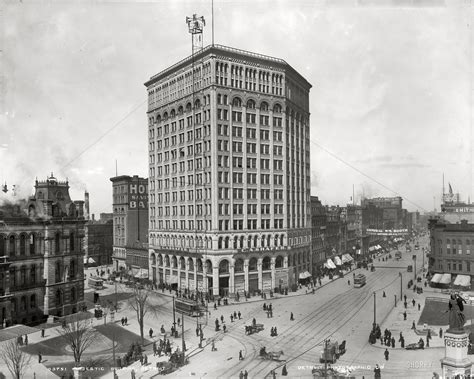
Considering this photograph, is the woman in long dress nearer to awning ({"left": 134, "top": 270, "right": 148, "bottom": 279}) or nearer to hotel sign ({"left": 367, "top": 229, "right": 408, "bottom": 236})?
awning ({"left": 134, "top": 270, "right": 148, "bottom": 279})

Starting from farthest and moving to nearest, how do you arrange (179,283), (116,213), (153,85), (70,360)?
(116,213) < (153,85) < (179,283) < (70,360)

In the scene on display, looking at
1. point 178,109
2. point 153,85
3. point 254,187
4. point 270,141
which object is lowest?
point 254,187

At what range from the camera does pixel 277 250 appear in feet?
258

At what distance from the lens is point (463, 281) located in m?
76.6

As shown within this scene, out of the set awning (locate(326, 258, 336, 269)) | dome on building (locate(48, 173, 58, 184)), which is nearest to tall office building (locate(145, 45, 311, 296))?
awning (locate(326, 258, 336, 269))

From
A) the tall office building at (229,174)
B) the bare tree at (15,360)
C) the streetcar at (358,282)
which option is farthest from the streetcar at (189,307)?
the streetcar at (358,282)

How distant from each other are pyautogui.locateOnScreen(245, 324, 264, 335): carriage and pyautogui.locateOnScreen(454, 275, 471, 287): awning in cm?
4391

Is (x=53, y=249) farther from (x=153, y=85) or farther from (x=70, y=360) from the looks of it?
(x=153, y=85)

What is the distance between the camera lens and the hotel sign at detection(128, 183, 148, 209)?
349 ft

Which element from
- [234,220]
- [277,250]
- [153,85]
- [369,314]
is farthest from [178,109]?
[369,314]

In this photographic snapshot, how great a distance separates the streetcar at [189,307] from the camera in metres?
58.2

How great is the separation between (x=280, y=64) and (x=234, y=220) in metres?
30.5

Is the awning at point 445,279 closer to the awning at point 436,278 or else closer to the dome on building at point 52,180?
the awning at point 436,278

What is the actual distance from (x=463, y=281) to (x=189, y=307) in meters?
50.2
